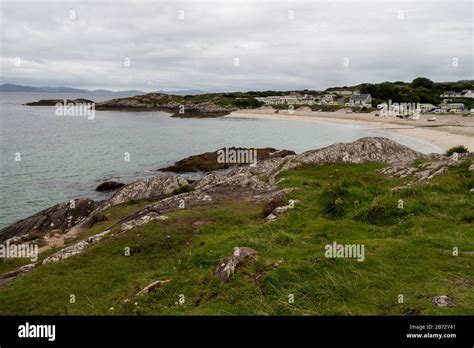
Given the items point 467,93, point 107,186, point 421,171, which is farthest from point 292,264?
point 467,93

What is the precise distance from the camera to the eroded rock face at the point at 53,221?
1077 inches

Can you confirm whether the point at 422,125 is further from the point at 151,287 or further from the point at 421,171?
the point at 151,287

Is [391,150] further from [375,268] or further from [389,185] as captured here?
[375,268]

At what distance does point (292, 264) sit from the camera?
1015 cm

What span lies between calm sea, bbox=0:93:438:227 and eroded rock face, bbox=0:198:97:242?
4.02 meters

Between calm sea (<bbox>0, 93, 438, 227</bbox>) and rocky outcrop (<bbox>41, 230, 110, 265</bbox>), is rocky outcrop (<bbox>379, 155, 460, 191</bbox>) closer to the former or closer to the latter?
rocky outcrop (<bbox>41, 230, 110, 265</bbox>)

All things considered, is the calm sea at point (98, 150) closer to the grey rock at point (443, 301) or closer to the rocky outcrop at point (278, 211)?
the rocky outcrop at point (278, 211)

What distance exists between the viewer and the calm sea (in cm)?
4016

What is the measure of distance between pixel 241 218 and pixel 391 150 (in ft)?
70.3

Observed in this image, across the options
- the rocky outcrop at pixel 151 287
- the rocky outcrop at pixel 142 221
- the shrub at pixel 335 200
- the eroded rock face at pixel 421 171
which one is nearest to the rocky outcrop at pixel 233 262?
the rocky outcrop at pixel 151 287

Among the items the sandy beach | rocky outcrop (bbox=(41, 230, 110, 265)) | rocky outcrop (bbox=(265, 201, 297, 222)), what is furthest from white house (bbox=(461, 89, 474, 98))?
rocky outcrop (bbox=(41, 230, 110, 265))

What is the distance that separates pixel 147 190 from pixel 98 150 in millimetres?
43722

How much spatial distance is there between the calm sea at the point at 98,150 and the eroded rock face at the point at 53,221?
13.2 ft
